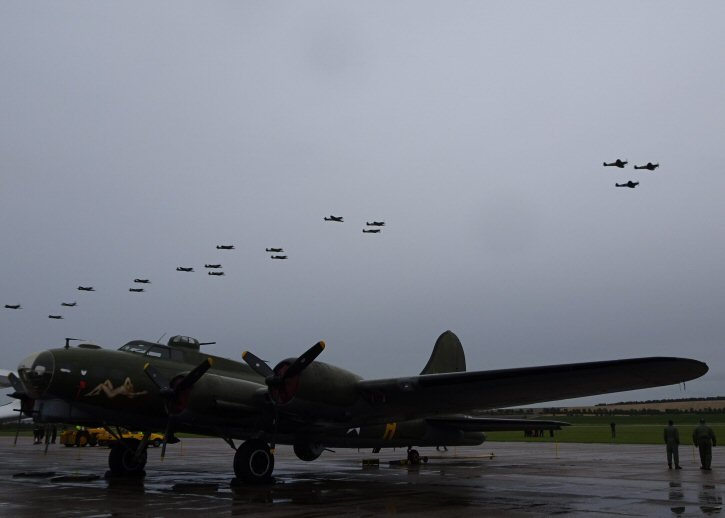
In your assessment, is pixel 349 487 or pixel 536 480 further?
pixel 536 480

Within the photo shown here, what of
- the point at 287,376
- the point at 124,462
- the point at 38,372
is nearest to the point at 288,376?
the point at 287,376

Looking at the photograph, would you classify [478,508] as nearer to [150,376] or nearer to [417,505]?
[417,505]

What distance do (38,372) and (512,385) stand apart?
10.4 m

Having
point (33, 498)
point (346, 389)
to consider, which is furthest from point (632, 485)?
point (33, 498)

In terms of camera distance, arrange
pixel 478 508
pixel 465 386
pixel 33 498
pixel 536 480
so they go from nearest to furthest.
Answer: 1. pixel 478 508
2. pixel 33 498
3. pixel 465 386
4. pixel 536 480

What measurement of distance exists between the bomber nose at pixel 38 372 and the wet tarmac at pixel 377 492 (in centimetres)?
209

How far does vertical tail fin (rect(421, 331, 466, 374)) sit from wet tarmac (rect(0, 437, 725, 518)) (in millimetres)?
3217

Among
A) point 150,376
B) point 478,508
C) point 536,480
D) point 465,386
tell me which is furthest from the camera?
point 536,480

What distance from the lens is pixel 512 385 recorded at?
547 inches

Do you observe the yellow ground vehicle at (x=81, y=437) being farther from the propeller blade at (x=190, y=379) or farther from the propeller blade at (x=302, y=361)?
the propeller blade at (x=302, y=361)

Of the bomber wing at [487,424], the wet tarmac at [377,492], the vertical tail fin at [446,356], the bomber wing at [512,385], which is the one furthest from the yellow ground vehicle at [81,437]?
the bomber wing at [512,385]

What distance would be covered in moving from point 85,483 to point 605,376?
38.8 ft

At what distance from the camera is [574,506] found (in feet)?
36.3

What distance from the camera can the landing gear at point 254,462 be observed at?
14.5 meters
